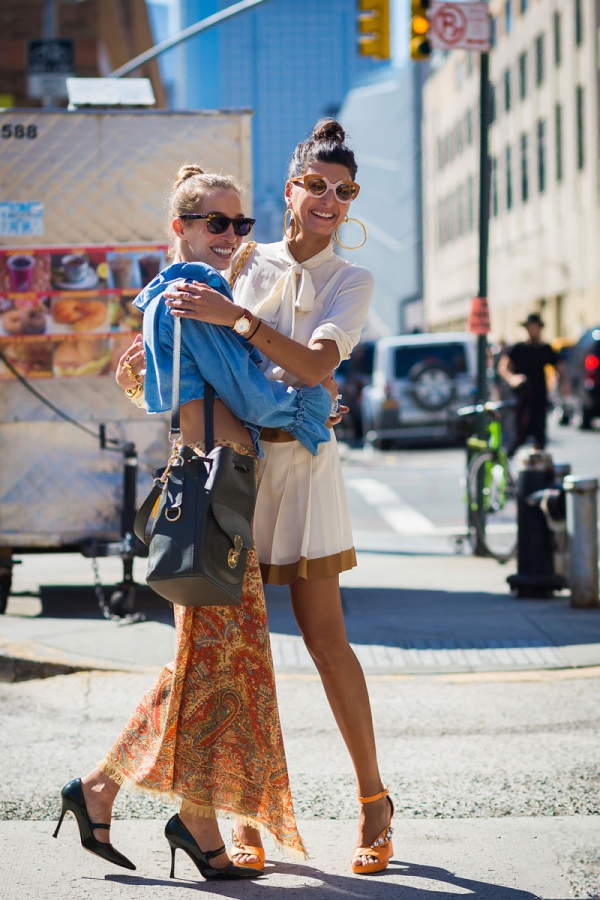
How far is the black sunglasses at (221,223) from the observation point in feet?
11.6

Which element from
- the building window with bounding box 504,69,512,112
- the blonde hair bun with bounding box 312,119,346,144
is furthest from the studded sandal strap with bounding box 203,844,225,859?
the building window with bounding box 504,69,512,112

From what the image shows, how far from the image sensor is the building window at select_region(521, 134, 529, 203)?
52.8 metres

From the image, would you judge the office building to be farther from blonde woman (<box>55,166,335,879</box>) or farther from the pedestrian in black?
blonde woman (<box>55,166,335,879</box>)

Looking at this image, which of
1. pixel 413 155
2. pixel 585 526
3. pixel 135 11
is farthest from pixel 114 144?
pixel 413 155

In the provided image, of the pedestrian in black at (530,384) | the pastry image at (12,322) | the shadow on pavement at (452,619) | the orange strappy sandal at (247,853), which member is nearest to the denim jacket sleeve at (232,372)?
the orange strappy sandal at (247,853)

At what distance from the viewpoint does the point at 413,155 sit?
81.1 meters

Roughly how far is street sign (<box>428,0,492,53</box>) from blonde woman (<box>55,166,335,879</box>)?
25.5ft

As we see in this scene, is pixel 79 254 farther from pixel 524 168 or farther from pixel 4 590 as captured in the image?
pixel 524 168

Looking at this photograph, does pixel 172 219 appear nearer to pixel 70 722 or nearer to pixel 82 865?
pixel 82 865

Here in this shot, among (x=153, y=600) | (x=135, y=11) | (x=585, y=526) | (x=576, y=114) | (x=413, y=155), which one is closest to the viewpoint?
(x=585, y=526)

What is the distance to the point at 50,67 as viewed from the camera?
15.0m

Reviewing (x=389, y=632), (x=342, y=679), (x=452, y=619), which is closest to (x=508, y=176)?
(x=452, y=619)

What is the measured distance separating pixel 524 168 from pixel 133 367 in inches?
2036

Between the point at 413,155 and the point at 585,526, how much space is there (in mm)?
75566
